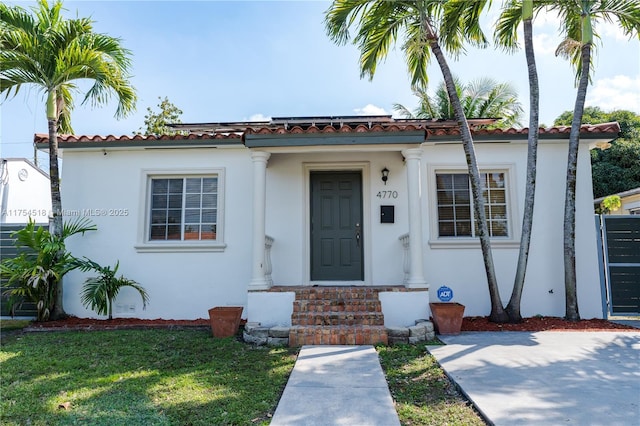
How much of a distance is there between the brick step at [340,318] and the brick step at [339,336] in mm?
368

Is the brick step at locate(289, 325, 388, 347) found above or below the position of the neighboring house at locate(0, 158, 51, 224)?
below

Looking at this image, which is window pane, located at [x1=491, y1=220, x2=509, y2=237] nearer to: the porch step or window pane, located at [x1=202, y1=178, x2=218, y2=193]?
the porch step

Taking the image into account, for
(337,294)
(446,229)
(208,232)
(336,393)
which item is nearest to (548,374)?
(336,393)

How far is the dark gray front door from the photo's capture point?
7.00 m

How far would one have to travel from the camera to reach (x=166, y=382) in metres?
3.62

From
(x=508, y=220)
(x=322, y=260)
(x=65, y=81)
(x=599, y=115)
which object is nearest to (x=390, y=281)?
(x=322, y=260)

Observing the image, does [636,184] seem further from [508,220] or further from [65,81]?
[65,81]

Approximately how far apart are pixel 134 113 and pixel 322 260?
4.92 metres

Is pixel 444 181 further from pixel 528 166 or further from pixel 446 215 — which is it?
pixel 528 166

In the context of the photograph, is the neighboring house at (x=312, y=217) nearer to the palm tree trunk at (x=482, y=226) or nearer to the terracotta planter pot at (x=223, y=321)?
the palm tree trunk at (x=482, y=226)

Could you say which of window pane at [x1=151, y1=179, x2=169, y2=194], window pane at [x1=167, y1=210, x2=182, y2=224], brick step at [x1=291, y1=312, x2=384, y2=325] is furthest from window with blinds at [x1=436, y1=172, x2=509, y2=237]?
window pane at [x1=151, y1=179, x2=169, y2=194]

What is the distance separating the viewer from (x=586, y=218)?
264 inches

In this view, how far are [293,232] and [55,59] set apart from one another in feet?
17.3

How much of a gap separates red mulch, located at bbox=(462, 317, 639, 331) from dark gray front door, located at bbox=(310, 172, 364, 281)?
2177 mm
